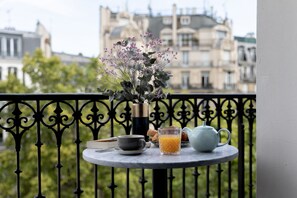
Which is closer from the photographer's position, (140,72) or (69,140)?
(140,72)

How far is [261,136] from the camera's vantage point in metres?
2.14

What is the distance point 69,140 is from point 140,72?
924 cm

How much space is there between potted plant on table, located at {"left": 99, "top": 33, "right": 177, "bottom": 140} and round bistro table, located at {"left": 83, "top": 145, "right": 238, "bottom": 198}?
0.71 feet

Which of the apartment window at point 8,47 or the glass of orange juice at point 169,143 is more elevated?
the apartment window at point 8,47

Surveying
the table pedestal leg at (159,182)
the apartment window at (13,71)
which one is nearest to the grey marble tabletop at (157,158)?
the table pedestal leg at (159,182)

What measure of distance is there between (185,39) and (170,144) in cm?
1957

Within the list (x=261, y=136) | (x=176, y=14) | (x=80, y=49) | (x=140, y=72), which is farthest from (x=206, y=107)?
(x=176, y=14)

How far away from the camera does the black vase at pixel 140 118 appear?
1.89 metres

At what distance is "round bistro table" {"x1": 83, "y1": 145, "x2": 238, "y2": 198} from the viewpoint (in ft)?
4.89

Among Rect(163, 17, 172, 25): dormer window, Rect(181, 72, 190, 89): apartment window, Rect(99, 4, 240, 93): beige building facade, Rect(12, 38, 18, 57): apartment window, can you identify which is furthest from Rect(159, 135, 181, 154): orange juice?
Rect(163, 17, 172, 25): dormer window

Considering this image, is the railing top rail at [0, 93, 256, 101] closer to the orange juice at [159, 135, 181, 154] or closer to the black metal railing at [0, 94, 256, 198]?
the black metal railing at [0, 94, 256, 198]

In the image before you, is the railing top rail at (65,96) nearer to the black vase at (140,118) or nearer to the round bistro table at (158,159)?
the black vase at (140,118)

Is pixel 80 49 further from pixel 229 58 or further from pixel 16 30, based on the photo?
pixel 229 58

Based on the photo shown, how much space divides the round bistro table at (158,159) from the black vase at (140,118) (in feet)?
0.36
